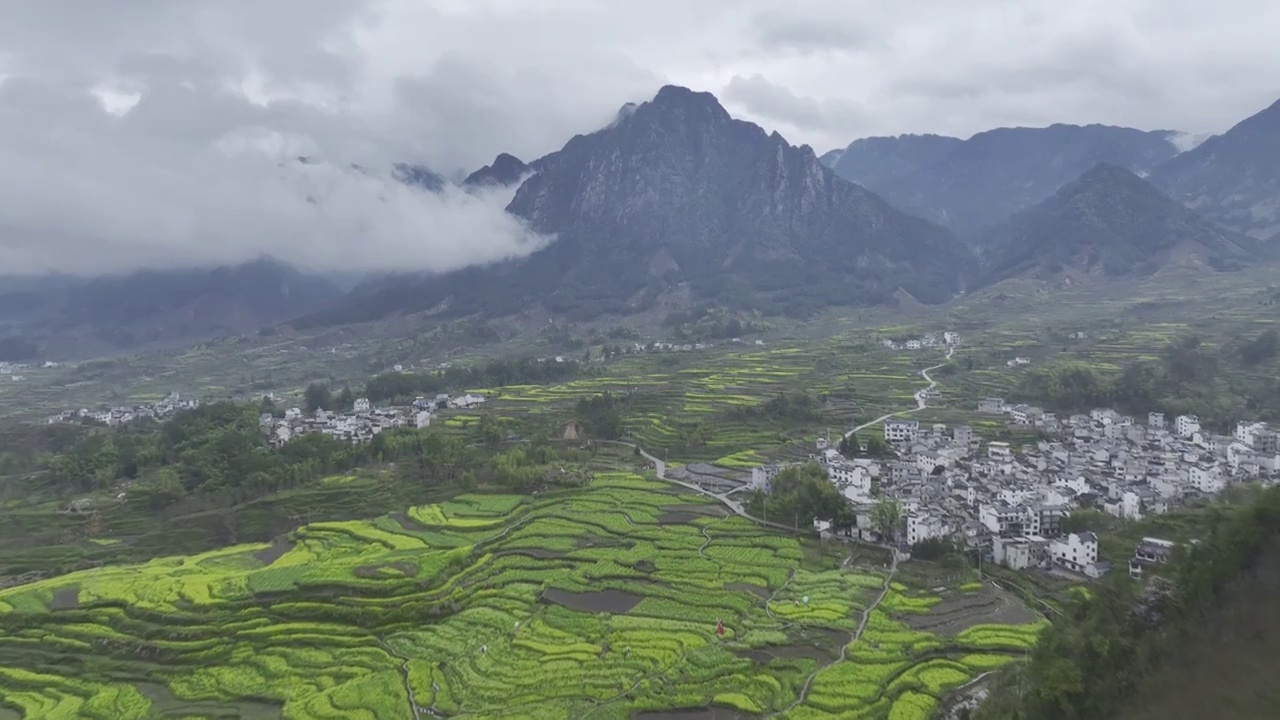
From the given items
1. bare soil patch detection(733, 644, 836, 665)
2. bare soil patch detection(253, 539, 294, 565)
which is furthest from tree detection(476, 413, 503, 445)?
bare soil patch detection(733, 644, 836, 665)

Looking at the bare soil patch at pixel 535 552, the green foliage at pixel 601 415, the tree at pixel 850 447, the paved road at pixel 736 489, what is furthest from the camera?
the green foliage at pixel 601 415

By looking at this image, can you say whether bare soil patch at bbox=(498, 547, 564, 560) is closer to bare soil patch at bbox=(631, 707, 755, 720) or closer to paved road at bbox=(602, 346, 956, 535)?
paved road at bbox=(602, 346, 956, 535)

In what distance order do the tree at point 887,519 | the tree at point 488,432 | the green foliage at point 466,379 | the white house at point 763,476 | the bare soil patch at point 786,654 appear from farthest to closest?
1. the green foliage at point 466,379
2. the tree at point 488,432
3. the white house at point 763,476
4. the tree at point 887,519
5. the bare soil patch at point 786,654

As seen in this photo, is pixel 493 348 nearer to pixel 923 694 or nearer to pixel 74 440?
pixel 74 440

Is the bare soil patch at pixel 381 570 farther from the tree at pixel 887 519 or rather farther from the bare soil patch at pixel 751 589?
the tree at pixel 887 519

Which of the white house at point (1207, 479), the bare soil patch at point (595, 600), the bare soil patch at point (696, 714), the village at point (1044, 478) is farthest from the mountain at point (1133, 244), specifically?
the bare soil patch at point (696, 714)

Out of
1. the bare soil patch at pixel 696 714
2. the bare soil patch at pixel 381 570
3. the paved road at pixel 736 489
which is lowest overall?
the paved road at pixel 736 489

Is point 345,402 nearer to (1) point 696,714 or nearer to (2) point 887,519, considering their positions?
(2) point 887,519
